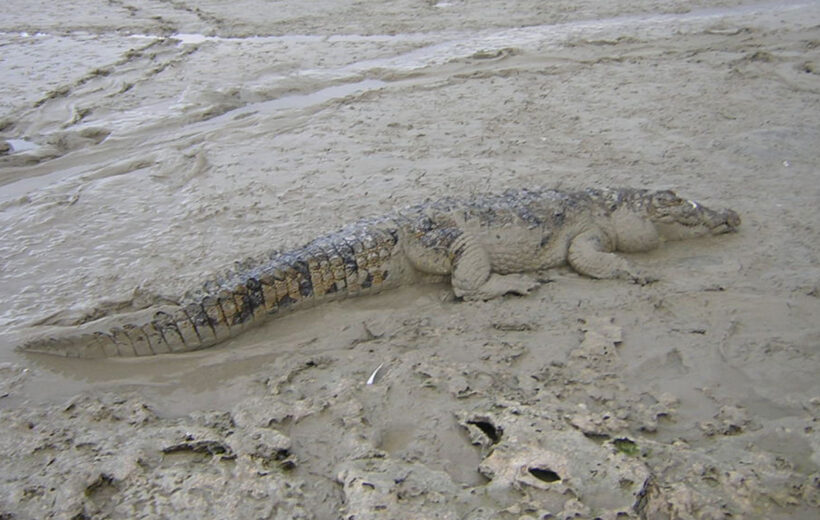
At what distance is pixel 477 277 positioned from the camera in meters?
3.95

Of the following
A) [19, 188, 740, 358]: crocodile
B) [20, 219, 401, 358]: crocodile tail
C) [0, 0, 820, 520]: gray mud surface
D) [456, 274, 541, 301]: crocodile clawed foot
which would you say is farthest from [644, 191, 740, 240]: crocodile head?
[20, 219, 401, 358]: crocodile tail

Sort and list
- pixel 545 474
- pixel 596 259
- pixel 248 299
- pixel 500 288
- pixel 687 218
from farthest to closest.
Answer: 1. pixel 687 218
2. pixel 596 259
3. pixel 500 288
4. pixel 248 299
5. pixel 545 474

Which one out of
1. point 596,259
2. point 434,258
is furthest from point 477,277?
point 596,259

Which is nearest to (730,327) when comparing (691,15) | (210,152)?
(210,152)

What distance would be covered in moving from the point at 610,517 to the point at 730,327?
1732mm

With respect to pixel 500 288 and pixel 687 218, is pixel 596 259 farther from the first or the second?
pixel 687 218

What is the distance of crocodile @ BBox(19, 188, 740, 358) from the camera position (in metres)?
3.38

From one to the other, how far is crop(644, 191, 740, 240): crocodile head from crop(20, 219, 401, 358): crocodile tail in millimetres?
1972

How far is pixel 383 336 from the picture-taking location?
3.55 m

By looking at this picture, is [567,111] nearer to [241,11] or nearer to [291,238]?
[291,238]

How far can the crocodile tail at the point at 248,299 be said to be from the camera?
3328 mm

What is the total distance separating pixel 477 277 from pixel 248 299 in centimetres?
147

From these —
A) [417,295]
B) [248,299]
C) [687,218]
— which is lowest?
[417,295]

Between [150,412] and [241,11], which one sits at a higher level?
[241,11]
